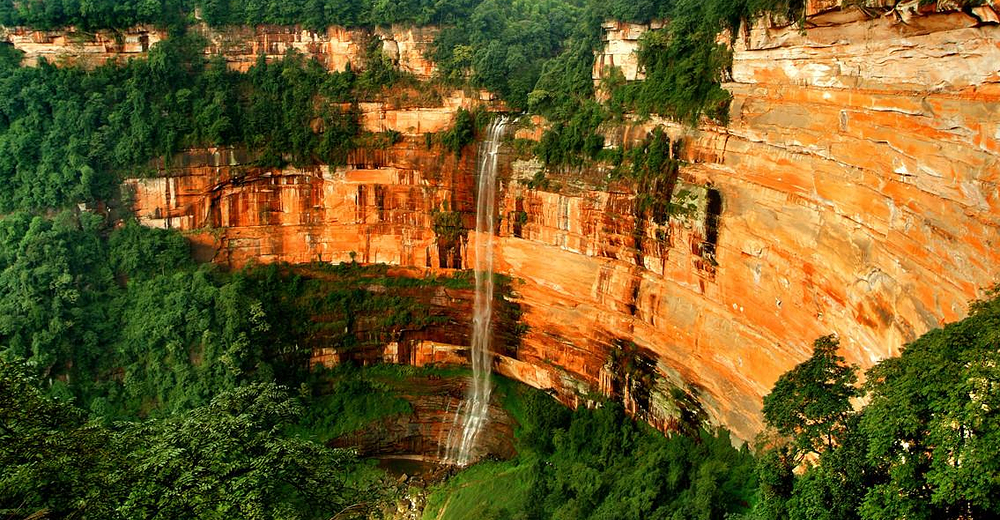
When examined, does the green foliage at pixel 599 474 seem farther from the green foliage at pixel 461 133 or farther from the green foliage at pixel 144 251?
the green foliage at pixel 144 251

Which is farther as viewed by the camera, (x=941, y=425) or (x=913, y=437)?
(x=913, y=437)

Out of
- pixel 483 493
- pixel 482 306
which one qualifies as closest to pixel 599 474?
pixel 483 493

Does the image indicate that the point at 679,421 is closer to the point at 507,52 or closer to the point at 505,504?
the point at 505,504

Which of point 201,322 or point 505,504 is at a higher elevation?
point 201,322

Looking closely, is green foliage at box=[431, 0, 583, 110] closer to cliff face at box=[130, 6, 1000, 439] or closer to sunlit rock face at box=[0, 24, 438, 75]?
sunlit rock face at box=[0, 24, 438, 75]

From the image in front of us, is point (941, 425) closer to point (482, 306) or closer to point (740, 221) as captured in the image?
point (740, 221)

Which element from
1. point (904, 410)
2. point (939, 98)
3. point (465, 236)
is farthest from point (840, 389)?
point (465, 236)

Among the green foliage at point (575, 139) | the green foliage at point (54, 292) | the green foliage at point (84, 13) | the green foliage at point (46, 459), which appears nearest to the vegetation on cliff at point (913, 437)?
the green foliage at point (46, 459)

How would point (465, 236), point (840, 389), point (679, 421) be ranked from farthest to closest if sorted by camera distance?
point (465, 236)
point (679, 421)
point (840, 389)
